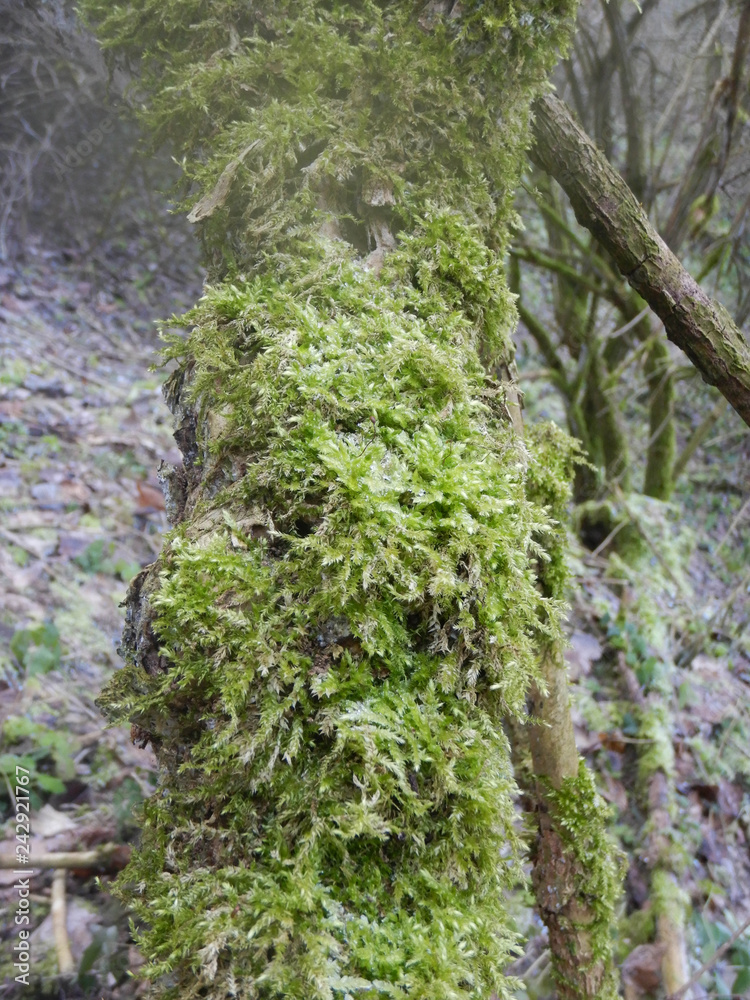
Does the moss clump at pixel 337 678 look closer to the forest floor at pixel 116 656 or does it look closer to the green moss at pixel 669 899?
the forest floor at pixel 116 656

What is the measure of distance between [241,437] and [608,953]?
1.32 metres

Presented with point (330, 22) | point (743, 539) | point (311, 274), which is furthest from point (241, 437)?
point (743, 539)

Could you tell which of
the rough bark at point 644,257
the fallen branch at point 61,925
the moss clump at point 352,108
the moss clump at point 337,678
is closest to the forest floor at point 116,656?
the fallen branch at point 61,925

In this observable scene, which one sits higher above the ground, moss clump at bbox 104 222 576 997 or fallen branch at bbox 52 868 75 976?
moss clump at bbox 104 222 576 997

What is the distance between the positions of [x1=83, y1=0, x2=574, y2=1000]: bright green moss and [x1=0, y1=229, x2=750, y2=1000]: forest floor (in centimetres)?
41

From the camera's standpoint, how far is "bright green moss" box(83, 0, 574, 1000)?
76 cm

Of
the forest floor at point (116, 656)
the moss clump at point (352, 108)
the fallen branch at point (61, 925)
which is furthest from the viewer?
the forest floor at point (116, 656)

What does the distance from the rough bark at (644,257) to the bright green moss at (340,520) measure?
18cm

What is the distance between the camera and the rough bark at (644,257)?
139 centimetres

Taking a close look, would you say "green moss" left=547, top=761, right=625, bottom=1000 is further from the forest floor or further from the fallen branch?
the fallen branch

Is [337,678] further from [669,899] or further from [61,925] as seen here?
[669,899]

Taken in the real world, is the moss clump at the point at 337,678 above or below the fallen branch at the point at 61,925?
above

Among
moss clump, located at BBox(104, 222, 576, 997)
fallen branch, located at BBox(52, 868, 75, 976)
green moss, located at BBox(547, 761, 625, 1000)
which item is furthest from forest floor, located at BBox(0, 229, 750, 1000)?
moss clump, located at BBox(104, 222, 576, 997)

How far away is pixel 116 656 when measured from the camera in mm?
2828
